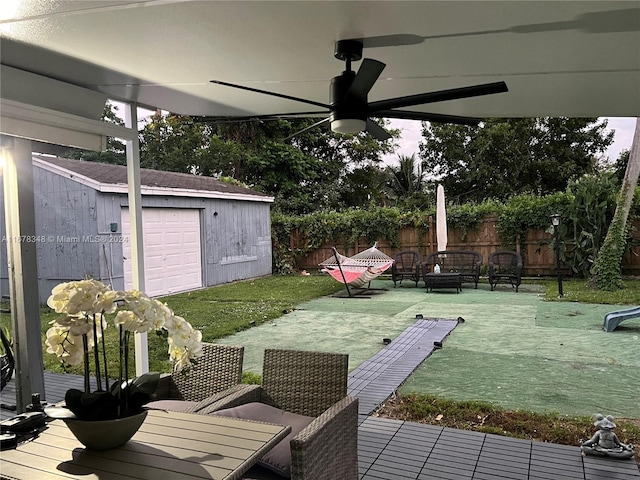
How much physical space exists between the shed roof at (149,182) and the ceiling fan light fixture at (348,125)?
346cm

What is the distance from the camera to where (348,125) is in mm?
2637

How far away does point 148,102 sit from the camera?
3.71m

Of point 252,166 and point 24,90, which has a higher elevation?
point 252,166

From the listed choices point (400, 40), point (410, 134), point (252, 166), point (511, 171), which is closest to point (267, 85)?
point (400, 40)

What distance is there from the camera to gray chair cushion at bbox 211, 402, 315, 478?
1856mm

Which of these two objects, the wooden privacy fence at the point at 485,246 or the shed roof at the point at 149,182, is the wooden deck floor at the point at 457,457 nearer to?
the shed roof at the point at 149,182

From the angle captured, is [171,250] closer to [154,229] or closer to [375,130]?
[154,229]

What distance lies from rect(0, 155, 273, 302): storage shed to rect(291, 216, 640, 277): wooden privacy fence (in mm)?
2400

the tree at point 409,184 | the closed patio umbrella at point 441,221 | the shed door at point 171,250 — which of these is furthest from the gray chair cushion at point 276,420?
the tree at point 409,184

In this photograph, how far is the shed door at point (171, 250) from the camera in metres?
9.38

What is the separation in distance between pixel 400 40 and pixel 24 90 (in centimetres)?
217

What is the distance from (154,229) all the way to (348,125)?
7.71 metres

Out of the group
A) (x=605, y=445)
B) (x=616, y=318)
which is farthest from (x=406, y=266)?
(x=605, y=445)

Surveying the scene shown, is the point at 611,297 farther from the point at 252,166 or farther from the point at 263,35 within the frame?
the point at 252,166
